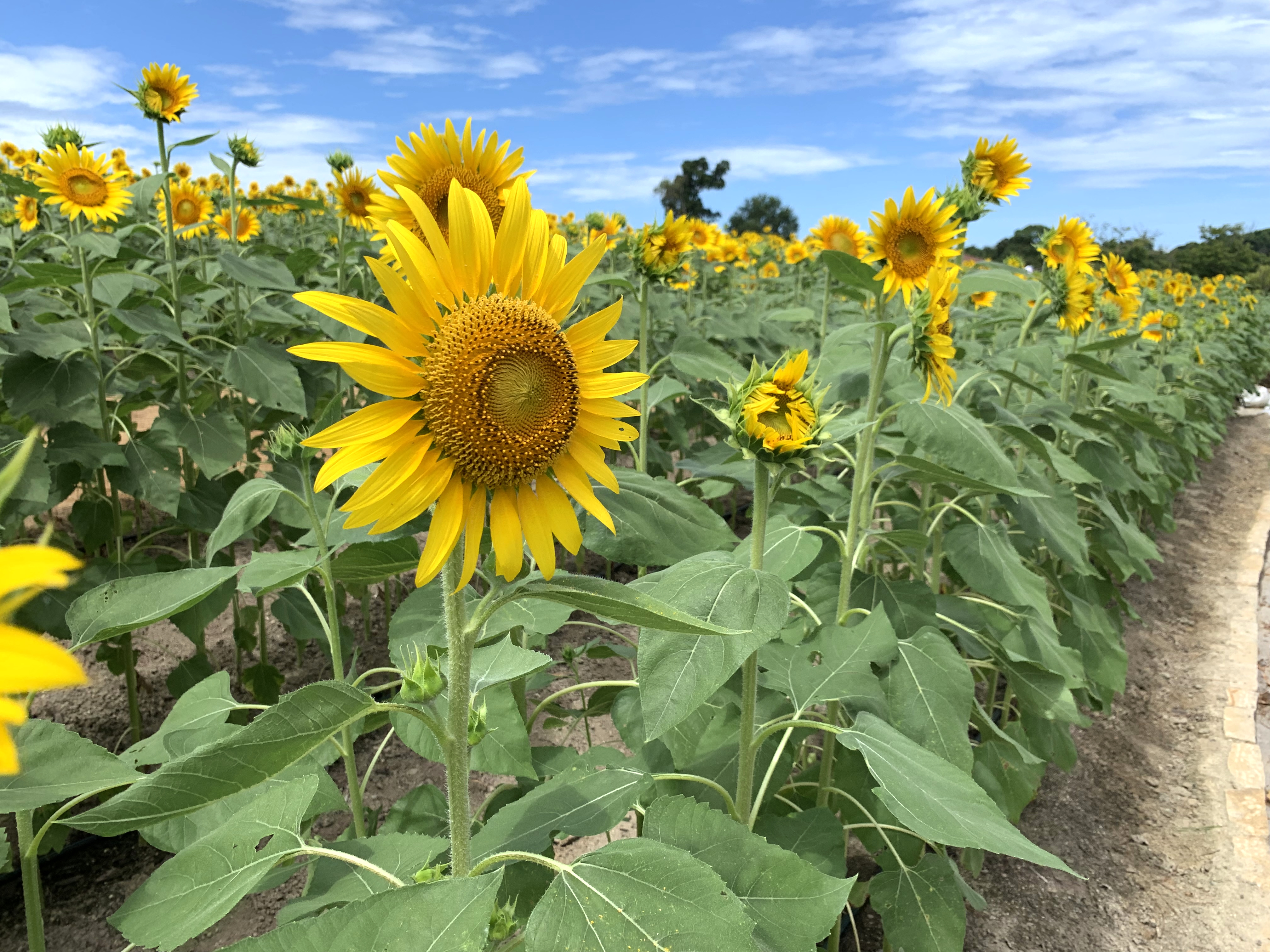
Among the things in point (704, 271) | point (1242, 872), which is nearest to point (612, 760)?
point (1242, 872)

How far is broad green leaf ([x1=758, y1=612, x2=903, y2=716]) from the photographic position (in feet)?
5.15

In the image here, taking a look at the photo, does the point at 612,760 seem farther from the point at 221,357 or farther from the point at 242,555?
the point at 242,555

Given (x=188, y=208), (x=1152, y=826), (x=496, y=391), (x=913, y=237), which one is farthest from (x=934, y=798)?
(x=188, y=208)

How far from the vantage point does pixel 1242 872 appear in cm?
291

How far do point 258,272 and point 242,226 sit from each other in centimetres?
309

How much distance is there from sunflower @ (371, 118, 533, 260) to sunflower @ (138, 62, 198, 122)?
88.5 inches

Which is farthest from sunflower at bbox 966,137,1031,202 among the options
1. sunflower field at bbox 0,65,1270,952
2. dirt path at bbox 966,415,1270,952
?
dirt path at bbox 966,415,1270,952

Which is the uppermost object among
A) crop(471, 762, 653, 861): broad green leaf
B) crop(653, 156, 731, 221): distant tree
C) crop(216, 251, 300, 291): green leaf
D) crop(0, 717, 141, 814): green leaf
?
crop(653, 156, 731, 221): distant tree

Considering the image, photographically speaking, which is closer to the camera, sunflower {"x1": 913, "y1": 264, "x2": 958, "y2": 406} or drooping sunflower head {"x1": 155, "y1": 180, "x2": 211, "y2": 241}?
sunflower {"x1": 913, "y1": 264, "x2": 958, "y2": 406}

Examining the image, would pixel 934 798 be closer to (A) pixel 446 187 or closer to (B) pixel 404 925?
(B) pixel 404 925

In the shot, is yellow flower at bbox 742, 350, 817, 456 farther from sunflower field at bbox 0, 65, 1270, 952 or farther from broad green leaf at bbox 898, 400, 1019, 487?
broad green leaf at bbox 898, 400, 1019, 487

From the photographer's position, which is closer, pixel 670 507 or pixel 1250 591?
pixel 670 507

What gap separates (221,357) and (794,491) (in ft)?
6.45

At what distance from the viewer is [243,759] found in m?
0.84
